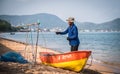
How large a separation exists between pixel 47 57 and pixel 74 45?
145 cm

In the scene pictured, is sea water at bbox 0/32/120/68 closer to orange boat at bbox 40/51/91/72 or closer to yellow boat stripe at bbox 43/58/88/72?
orange boat at bbox 40/51/91/72

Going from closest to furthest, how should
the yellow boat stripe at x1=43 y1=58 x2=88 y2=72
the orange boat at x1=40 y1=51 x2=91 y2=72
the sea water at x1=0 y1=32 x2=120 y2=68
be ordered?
the orange boat at x1=40 y1=51 x2=91 y2=72 < the yellow boat stripe at x1=43 y1=58 x2=88 y2=72 < the sea water at x1=0 y1=32 x2=120 y2=68

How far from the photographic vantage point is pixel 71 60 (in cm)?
945

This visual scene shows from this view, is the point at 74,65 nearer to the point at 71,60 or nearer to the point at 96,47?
the point at 71,60

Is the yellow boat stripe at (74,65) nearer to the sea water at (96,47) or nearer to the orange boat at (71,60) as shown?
the orange boat at (71,60)

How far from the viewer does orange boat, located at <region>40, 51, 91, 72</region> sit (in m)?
9.18

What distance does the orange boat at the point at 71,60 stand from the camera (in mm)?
9180

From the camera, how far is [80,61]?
9.27m

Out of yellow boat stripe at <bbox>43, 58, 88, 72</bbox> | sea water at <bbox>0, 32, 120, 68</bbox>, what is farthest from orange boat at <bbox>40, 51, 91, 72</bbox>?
sea water at <bbox>0, 32, 120, 68</bbox>

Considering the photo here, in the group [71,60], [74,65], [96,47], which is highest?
[71,60]

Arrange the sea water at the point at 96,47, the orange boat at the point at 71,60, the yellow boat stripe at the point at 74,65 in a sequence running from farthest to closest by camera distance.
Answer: the sea water at the point at 96,47 → the yellow boat stripe at the point at 74,65 → the orange boat at the point at 71,60

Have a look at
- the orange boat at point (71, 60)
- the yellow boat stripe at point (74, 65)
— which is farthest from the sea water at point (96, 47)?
the yellow boat stripe at point (74, 65)

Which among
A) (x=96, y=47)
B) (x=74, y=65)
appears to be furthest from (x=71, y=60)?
(x=96, y=47)

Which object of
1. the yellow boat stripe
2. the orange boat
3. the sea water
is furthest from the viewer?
the sea water
